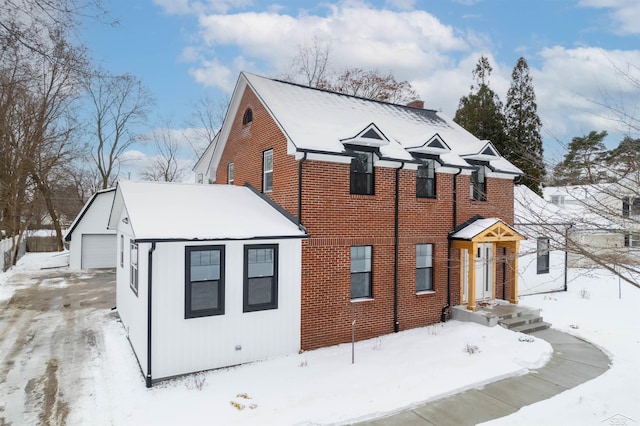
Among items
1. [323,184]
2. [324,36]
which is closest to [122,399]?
[323,184]

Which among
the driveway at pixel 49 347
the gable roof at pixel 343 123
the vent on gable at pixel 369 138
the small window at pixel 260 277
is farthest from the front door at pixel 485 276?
the driveway at pixel 49 347

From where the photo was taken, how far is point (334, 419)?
686 centimetres

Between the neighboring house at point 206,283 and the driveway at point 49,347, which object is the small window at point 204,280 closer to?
the neighboring house at point 206,283

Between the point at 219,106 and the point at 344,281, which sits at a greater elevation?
the point at 219,106

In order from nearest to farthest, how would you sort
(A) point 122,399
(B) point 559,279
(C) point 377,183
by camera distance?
(A) point 122,399 < (C) point 377,183 < (B) point 559,279

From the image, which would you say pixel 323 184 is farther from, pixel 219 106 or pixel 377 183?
pixel 219 106

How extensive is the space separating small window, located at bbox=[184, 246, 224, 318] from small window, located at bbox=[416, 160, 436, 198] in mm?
6843

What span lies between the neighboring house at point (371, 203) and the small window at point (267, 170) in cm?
5

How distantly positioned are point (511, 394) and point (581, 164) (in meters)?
4.75

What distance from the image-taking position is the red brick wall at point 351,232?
10.7m

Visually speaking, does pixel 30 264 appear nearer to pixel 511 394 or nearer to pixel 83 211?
pixel 83 211

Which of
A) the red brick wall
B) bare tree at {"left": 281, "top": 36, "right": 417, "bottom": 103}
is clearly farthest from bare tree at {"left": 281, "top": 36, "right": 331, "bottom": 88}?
the red brick wall

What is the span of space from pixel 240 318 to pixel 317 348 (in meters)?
2.44

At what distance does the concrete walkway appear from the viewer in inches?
277
